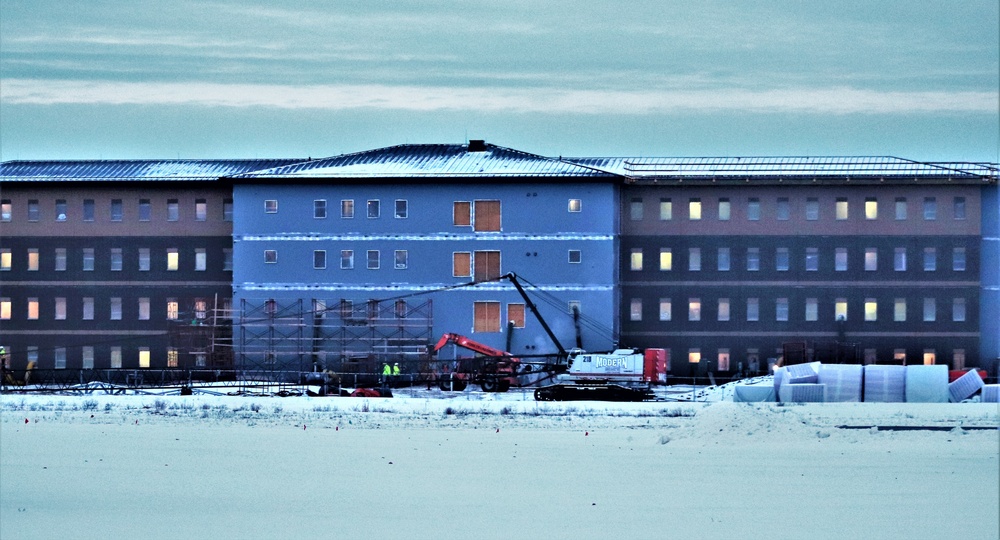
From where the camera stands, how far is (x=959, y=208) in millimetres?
83812

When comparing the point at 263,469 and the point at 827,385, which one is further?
the point at 827,385

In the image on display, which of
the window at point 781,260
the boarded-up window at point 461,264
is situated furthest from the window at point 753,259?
the boarded-up window at point 461,264

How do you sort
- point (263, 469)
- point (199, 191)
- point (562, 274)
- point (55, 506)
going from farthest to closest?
point (199, 191)
point (562, 274)
point (263, 469)
point (55, 506)

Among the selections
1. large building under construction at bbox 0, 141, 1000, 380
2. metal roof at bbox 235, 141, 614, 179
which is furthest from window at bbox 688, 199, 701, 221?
metal roof at bbox 235, 141, 614, 179

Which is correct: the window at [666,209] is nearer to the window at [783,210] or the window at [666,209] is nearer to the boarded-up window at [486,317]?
the window at [783,210]

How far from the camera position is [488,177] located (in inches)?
3268

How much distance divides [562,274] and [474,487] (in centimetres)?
4573

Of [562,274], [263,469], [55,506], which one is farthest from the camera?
[562,274]

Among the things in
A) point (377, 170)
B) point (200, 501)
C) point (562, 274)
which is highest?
point (377, 170)

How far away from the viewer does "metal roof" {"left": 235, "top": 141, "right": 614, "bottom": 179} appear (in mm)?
Answer: 83312

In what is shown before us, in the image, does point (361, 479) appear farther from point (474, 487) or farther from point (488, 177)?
point (488, 177)

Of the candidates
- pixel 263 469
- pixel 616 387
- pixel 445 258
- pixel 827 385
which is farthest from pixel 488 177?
pixel 263 469

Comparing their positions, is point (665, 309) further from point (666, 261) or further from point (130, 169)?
point (130, 169)

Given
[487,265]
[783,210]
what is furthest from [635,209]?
[487,265]
